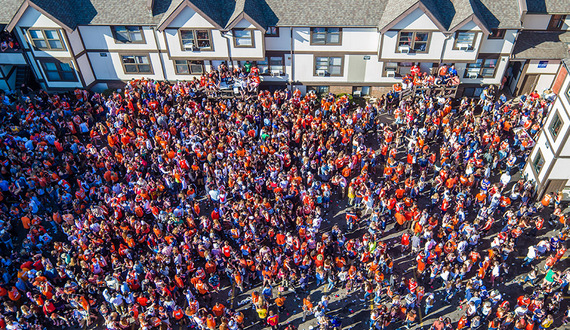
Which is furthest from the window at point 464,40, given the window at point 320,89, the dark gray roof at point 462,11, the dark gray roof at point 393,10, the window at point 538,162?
the window at point 320,89

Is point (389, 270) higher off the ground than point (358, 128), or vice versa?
point (358, 128)

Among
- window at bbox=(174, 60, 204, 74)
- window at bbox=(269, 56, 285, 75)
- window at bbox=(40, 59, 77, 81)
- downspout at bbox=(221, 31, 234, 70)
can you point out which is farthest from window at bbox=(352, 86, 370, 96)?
window at bbox=(40, 59, 77, 81)

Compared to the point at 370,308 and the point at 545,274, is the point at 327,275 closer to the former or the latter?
the point at 370,308

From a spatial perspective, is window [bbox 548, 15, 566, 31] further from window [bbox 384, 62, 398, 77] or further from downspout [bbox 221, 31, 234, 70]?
downspout [bbox 221, 31, 234, 70]

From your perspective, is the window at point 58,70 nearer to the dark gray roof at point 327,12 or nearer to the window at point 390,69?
the dark gray roof at point 327,12

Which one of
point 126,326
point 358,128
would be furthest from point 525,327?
point 126,326

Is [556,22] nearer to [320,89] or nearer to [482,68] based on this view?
[482,68]
